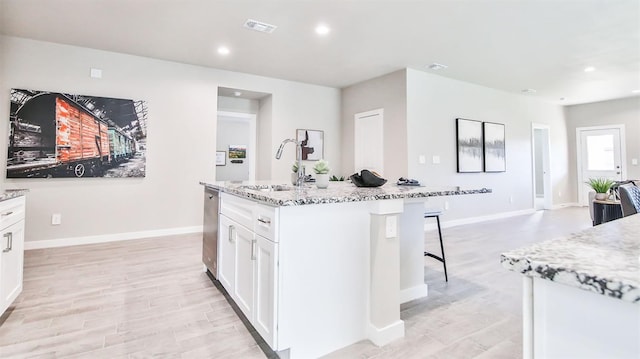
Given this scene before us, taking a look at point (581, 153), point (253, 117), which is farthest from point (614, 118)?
point (253, 117)

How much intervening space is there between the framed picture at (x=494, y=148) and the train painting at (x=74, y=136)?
5.86m

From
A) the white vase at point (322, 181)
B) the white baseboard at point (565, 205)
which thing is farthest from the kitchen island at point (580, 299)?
the white baseboard at point (565, 205)

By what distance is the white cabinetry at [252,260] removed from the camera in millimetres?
1575

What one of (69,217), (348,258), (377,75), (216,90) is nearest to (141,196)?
(69,217)

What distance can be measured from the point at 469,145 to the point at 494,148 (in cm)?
81

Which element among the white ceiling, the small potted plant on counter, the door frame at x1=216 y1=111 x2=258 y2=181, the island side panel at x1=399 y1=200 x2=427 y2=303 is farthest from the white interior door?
the small potted plant on counter

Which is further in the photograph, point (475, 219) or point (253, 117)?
point (253, 117)

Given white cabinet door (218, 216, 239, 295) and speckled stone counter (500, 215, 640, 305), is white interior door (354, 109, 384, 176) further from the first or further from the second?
speckled stone counter (500, 215, 640, 305)

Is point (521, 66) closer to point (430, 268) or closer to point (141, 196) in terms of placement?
point (430, 268)

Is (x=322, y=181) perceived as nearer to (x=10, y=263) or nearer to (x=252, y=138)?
(x=10, y=263)

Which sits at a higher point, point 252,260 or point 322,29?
point 322,29

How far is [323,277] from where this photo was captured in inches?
65.9

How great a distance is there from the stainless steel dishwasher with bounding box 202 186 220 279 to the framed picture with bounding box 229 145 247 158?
496 centimetres

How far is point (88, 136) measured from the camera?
4.04m
